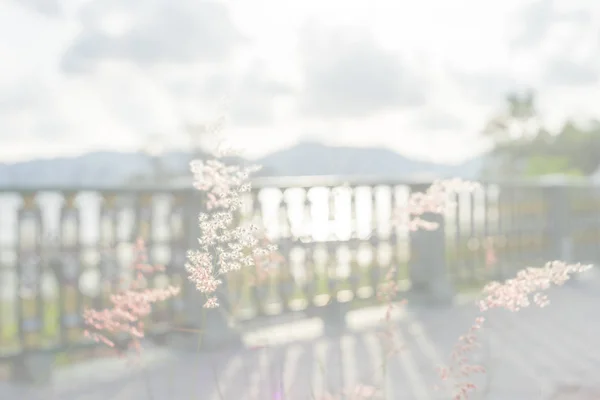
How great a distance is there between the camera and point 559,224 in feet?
23.9

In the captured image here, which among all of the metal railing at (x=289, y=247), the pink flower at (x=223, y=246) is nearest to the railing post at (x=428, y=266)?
the metal railing at (x=289, y=247)

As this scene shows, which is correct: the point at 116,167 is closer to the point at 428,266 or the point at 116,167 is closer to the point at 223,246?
the point at 428,266

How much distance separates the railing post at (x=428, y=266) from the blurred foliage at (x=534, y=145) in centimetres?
1901

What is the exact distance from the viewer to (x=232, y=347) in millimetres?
4332

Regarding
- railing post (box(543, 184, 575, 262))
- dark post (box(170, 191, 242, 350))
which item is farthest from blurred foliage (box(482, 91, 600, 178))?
dark post (box(170, 191, 242, 350))

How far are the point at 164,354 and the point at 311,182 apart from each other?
4.74ft

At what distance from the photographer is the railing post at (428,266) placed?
566 centimetres

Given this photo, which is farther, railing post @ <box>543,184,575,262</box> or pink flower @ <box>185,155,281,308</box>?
railing post @ <box>543,184,575,262</box>

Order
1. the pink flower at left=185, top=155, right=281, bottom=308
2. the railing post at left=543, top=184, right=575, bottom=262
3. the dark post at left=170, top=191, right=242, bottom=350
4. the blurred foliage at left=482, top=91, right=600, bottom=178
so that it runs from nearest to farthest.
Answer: the pink flower at left=185, top=155, right=281, bottom=308 → the dark post at left=170, top=191, right=242, bottom=350 → the railing post at left=543, top=184, right=575, bottom=262 → the blurred foliage at left=482, top=91, right=600, bottom=178

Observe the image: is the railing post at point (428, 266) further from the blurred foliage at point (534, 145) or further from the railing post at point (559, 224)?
the blurred foliage at point (534, 145)

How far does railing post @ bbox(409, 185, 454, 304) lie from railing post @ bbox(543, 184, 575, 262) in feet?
6.70

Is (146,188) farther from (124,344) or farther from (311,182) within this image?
(311,182)

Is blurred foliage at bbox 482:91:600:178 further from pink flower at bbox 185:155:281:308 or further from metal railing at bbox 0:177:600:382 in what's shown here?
pink flower at bbox 185:155:281:308

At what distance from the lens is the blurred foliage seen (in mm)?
24000
